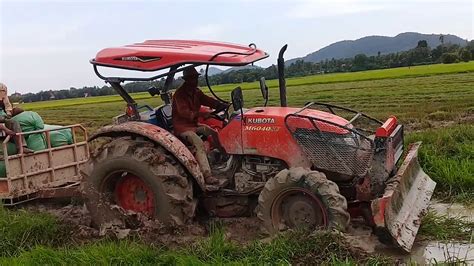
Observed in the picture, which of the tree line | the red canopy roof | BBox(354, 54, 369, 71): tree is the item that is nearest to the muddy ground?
the red canopy roof

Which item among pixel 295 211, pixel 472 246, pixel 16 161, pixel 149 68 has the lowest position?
pixel 472 246

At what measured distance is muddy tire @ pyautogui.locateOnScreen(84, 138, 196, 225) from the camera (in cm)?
576

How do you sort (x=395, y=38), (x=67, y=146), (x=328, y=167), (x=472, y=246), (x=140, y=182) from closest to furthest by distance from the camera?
(x=472, y=246), (x=328, y=167), (x=140, y=182), (x=67, y=146), (x=395, y=38)

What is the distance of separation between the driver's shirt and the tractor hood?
653 millimetres

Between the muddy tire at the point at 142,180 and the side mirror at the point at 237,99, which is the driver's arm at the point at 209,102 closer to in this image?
the side mirror at the point at 237,99

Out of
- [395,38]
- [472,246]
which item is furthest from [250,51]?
[395,38]

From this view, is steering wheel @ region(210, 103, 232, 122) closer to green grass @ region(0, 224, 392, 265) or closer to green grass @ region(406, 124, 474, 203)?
→ green grass @ region(0, 224, 392, 265)

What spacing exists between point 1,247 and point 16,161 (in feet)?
4.57

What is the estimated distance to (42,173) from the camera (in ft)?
23.6

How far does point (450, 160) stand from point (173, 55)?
406cm

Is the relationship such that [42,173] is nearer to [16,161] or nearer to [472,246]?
[16,161]

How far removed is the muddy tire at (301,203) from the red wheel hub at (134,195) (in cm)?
120

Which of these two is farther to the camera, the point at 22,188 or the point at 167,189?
the point at 22,188

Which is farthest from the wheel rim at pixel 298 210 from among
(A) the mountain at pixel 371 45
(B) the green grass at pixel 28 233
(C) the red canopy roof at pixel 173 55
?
(A) the mountain at pixel 371 45
